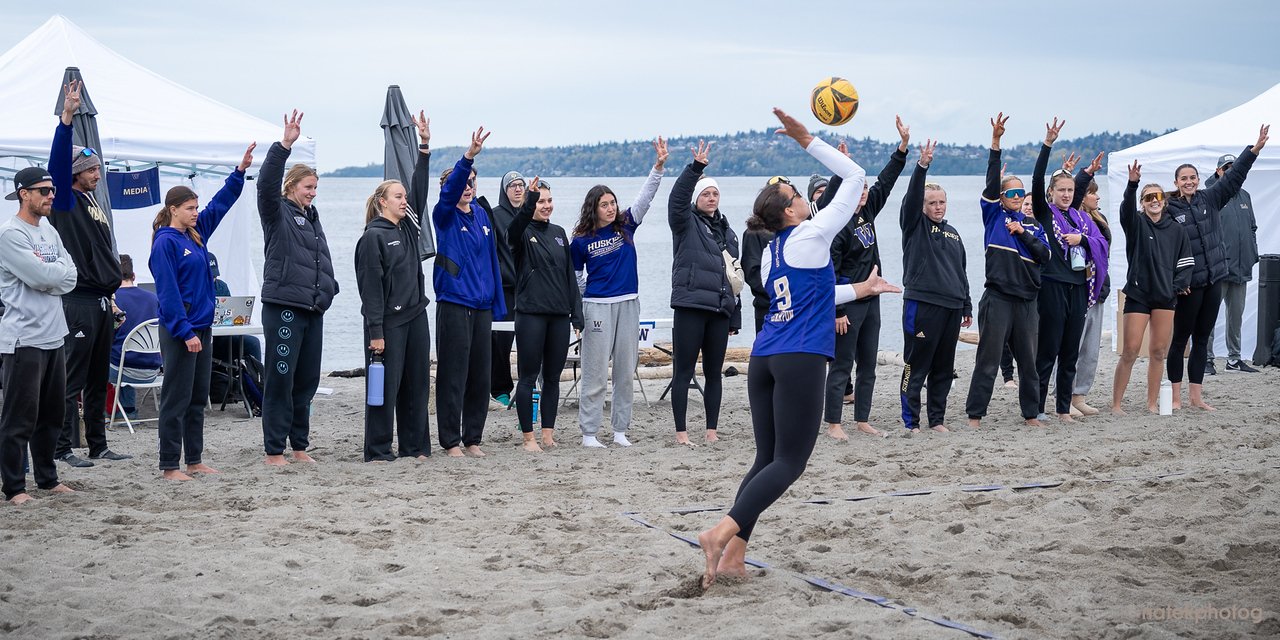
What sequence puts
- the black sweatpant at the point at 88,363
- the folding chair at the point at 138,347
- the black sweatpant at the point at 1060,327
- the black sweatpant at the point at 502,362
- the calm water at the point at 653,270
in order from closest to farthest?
the black sweatpant at the point at 88,363
the black sweatpant at the point at 1060,327
the folding chair at the point at 138,347
the black sweatpant at the point at 502,362
the calm water at the point at 653,270

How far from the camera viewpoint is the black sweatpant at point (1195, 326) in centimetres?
952

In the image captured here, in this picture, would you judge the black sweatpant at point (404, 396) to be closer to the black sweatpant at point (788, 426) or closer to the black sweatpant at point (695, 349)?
the black sweatpant at point (695, 349)

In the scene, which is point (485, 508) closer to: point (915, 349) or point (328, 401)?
point (915, 349)

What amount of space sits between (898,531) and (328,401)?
676 centimetres

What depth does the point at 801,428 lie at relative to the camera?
15.5ft

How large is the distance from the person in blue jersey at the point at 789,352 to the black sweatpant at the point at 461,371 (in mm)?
3224

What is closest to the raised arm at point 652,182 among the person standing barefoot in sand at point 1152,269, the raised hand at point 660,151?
the raised hand at point 660,151

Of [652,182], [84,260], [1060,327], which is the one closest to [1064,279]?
[1060,327]

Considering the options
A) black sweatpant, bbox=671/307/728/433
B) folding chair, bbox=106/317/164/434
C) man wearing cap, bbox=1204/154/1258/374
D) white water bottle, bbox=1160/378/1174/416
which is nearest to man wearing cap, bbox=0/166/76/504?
folding chair, bbox=106/317/164/434

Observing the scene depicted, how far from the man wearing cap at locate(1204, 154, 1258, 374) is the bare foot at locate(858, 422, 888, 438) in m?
4.76

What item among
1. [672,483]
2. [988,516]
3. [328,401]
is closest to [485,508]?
[672,483]

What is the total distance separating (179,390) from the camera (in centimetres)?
708

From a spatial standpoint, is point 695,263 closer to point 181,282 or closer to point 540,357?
point 540,357

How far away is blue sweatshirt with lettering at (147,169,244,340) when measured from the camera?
6941 millimetres
